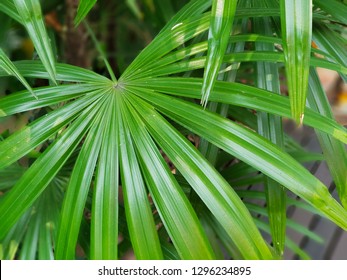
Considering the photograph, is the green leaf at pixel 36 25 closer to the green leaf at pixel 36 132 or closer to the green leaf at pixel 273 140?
the green leaf at pixel 36 132

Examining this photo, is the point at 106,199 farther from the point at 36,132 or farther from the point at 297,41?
the point at 297,41

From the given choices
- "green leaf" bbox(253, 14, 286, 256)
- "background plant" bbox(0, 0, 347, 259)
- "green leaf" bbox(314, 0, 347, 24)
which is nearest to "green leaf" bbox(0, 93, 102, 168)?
"background plant" bbox(0, 0, 347, 259)

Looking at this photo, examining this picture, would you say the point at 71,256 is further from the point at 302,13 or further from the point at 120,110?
the point at 302,13

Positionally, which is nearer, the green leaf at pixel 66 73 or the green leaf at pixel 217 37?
the green leaf at pixel 217 37

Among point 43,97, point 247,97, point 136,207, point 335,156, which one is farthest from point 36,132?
point 335,156

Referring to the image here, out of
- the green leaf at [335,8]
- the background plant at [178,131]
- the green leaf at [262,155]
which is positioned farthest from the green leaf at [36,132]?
the green leaf at [335,8]

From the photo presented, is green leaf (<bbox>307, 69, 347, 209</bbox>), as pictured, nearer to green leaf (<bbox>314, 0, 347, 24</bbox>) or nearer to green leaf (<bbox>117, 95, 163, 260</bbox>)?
green leaf (<bbox>314, 0, 347, 24</bbox>)
